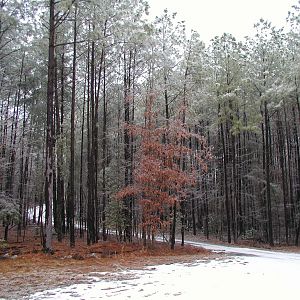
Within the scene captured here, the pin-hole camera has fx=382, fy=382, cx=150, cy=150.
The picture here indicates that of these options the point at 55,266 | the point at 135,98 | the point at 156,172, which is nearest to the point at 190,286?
the point at 55,266

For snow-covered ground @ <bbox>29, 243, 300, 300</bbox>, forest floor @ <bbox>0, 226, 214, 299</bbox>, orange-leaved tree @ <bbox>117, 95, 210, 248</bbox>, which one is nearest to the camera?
snow-covered ground @ <bbox>29, 243, 300, 300</bbox>

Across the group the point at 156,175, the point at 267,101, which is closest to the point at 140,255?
the point at 156,175

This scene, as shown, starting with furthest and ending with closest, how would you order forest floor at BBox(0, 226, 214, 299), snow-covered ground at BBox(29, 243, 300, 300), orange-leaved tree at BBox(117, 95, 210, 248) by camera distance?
orange-leaved tree at BBox(117, 95, 210, 248), forest floor at BBox(0, 226, 214, 299), snow-covered ground at BBox(29, 243, 300, 300)

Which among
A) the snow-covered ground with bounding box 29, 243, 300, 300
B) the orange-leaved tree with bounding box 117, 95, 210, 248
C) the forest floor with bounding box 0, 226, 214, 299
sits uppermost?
the orange-leaved tree with bounding box 117, 95, 210, 248

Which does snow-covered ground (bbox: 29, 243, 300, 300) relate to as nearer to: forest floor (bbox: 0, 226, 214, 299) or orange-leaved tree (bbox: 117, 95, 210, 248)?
forest floor (bbox: 0, 226, 214, 299)

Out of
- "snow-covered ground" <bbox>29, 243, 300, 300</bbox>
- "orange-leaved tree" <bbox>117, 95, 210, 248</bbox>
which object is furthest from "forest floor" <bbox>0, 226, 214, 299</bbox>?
"orange-leaved tree" <bbox>117, 95, 210, 248</bbox>

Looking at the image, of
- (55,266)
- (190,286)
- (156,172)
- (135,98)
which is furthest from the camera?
(135,98)

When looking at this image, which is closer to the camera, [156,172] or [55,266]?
[55,266]

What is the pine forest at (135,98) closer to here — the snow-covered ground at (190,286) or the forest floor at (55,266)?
the forest floor at (55,266)

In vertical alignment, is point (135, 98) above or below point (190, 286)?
above

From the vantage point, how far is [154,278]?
737 centimetres

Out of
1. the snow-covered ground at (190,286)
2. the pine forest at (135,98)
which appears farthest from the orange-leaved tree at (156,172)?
the snow-covered ground at (190,286)

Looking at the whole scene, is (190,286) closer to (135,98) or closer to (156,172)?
(156,172)

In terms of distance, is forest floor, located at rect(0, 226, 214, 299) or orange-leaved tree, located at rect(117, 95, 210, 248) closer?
forest floor, located at rect(0, 226, 214, 299)
